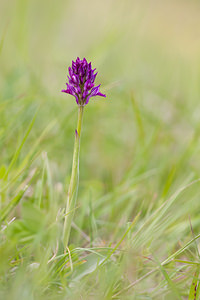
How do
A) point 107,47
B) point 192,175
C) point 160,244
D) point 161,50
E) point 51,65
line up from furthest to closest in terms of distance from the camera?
1. point 161,50
2. point 51,65
3. point 107,47
4. point 192,175
5. point 160,244

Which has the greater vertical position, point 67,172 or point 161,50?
point 161,50

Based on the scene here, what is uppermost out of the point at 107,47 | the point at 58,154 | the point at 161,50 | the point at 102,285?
the point at 161,50

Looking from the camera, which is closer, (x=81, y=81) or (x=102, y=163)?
(x=81, y=81)

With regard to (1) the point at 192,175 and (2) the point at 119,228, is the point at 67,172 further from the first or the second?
(1) the point at 192,175

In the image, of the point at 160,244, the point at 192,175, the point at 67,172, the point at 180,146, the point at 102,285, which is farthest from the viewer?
the point at 180,146

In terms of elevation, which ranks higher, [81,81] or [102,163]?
[102,163]

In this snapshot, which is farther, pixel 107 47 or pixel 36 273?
pixel 107 47

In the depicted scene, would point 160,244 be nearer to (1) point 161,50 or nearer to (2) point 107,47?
(2) point 107,47

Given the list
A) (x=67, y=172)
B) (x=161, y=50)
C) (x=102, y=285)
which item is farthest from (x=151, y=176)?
(x=161, y=50)
